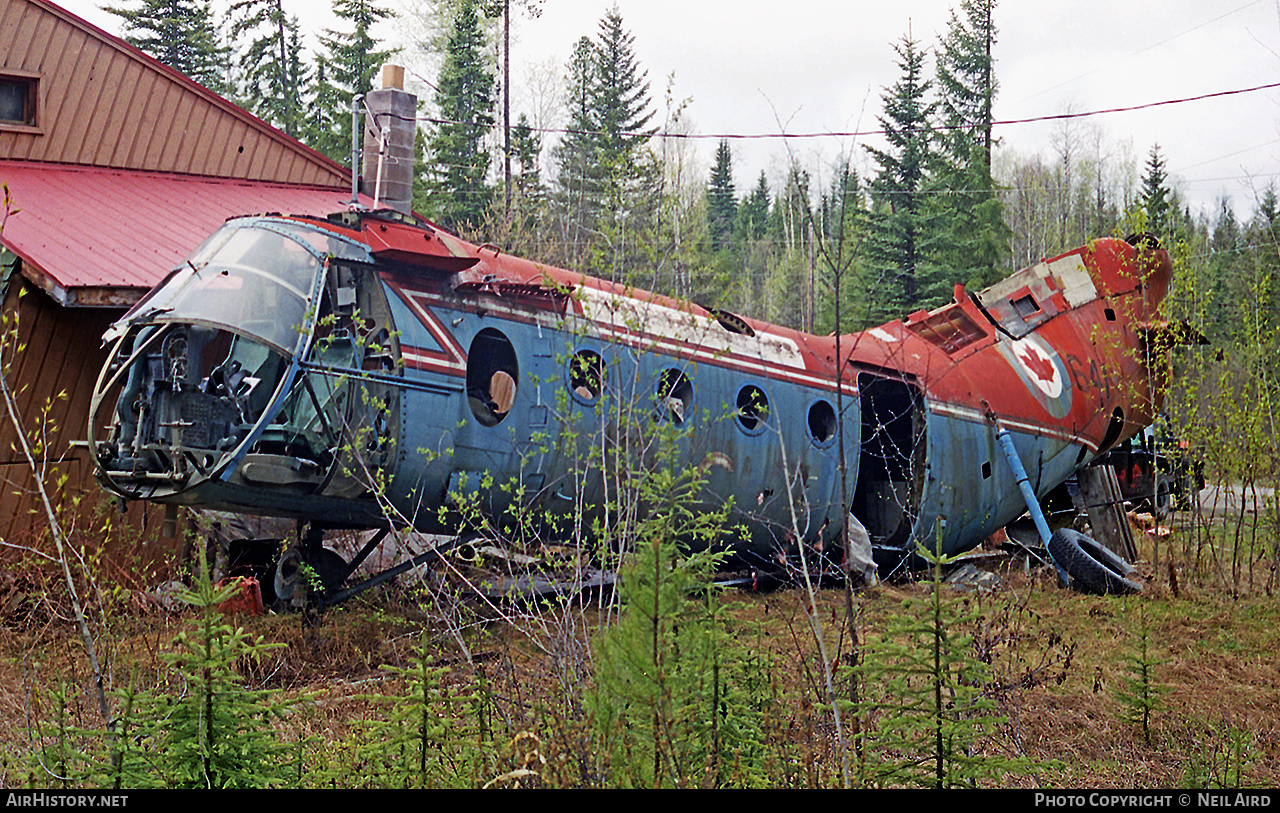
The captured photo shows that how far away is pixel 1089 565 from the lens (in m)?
12.3

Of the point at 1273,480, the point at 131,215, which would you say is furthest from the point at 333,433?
the point at 1273,480

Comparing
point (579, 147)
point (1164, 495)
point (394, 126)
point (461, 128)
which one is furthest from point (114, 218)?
point (579, 147)

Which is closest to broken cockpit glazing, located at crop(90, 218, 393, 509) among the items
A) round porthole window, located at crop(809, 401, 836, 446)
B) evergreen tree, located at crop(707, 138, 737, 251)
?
round porthole window, located at crop(809, 401, 836, 446)

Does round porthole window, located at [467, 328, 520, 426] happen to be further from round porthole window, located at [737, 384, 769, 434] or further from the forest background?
round porthole window, located at [737, 384, 769, 434]

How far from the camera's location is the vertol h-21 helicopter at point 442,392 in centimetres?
799

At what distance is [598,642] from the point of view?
14.3 ft

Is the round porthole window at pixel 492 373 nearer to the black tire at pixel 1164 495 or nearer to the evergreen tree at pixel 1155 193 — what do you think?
the black tire at pixel 1164 495

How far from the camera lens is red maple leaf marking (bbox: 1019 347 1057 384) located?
13.9 metres

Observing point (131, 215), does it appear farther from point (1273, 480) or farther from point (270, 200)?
point (1273, 480)

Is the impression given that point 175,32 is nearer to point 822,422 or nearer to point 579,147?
point 579,147

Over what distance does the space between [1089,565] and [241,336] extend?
994 cm

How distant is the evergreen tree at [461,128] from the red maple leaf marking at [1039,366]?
22972 millimetres

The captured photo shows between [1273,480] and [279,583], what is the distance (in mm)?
11210

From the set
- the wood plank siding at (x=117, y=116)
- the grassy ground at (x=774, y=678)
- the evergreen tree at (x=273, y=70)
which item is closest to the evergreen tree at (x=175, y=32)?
the evergreen tree at (x=273, y=70)
